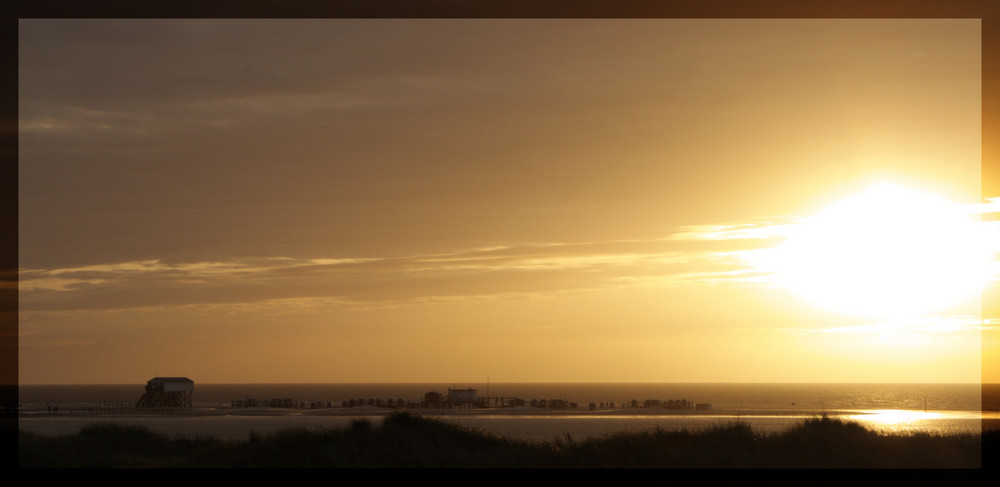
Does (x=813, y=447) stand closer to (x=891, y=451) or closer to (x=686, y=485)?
(x=891, y=451)

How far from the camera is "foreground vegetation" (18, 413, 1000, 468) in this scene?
80.8 ft

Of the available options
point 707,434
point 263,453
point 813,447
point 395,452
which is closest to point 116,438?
point 263,453

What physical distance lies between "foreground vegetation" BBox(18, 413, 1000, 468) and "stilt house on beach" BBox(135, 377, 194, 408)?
69.3 m

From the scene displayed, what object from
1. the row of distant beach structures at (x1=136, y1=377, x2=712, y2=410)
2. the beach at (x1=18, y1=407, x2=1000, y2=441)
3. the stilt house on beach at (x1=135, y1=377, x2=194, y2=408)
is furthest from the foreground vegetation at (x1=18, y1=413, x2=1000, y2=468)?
the row of distant beach structures at (x1=136, y1=377, x2=712, y2=410)

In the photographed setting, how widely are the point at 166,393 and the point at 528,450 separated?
261ft

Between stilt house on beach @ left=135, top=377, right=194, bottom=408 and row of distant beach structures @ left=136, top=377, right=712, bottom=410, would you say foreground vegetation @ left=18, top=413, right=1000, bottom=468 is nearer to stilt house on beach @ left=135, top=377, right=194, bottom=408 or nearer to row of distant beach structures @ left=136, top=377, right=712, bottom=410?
stilt house on beach @ left=135, top=377, right=194, bottom=408

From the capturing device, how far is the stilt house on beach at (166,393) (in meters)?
96.4

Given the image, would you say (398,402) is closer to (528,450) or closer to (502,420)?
(502,420)

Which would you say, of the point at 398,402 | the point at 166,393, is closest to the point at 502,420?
the point at 398,402

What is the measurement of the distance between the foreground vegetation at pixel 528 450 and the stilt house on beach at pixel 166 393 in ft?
227

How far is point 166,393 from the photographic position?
97.1 metres

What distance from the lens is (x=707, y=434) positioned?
2848 cm

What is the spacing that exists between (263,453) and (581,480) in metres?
10.4

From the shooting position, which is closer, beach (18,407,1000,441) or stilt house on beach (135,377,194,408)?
beach (18,407,1000,441)
